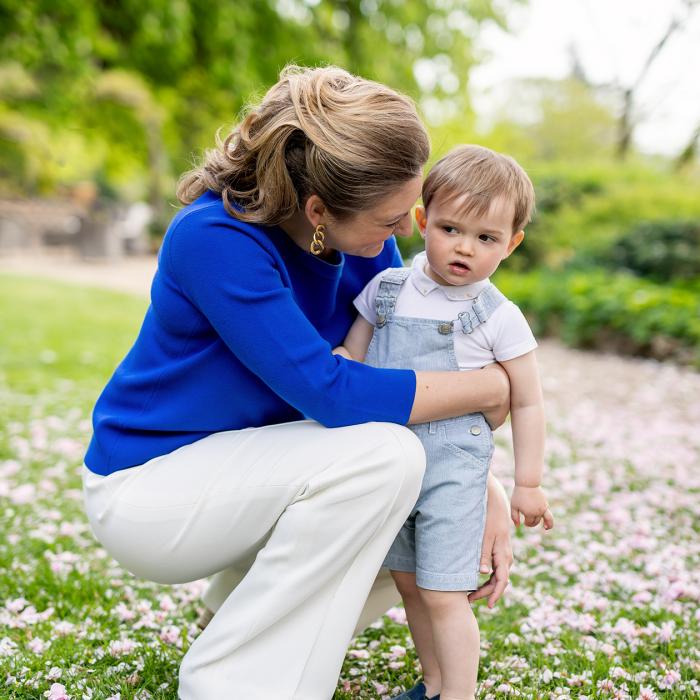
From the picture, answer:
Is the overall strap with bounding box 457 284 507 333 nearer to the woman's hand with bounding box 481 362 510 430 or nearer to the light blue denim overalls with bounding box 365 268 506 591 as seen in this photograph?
the light blue denim overalls with bounding box 365 268 506 591

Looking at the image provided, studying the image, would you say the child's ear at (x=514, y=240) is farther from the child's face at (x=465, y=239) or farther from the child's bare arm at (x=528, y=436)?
the child's bare arm at (x=528, y=436)

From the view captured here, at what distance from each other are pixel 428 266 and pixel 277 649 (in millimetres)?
990

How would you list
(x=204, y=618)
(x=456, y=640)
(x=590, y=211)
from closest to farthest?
(x=456, y=640)
(x=204, y=618)
(x=590, y=211)

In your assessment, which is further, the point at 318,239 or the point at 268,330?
the point at 318,239

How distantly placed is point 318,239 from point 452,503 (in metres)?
0.70

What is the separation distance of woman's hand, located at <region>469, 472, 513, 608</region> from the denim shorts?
0.21ft

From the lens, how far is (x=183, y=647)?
2408 mm

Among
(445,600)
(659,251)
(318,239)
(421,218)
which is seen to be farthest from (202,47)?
(445,600)

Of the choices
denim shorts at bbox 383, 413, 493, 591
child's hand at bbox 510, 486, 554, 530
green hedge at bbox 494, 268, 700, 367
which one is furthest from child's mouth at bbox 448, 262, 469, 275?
green hedge at bbox 494, 268, 700, 367

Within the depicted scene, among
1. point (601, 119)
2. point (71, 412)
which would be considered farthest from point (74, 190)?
point (71, 412)

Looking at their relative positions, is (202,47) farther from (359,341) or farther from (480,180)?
(480,180)

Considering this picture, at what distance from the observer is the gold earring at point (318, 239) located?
2.02 m

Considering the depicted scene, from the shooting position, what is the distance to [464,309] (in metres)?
2.08

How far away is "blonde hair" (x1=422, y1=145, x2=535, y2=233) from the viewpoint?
2.00m
